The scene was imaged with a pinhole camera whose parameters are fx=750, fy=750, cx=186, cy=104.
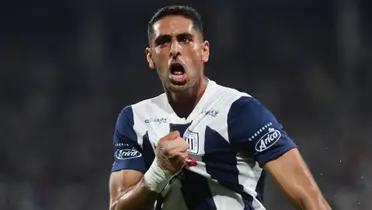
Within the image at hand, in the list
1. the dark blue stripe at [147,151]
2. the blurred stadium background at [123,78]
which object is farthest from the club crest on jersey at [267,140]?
the blurred stadium background at [123,78]

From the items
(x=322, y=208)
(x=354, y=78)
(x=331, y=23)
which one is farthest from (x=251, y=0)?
(x=322, y=208)

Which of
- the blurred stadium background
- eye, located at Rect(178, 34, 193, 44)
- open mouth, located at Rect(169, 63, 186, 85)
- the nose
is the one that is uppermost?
eye, located at Rect(178, 34, 193, 44)

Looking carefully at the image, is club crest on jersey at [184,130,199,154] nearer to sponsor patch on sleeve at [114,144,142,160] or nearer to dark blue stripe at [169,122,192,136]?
dark blue stripe at [169,122,192,136]

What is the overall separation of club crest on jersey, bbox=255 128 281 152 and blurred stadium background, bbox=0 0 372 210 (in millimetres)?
2798

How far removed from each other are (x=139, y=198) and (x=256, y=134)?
1.23 ft

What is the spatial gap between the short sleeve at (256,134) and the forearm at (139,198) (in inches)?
10.8

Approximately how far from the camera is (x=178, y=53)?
220 cm

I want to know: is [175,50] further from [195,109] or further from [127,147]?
[127,147]

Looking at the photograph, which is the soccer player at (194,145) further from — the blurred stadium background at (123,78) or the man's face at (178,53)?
the blurred stadium background at (123,78)

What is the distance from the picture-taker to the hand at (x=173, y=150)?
1919 mm

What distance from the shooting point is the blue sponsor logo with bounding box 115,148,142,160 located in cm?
229

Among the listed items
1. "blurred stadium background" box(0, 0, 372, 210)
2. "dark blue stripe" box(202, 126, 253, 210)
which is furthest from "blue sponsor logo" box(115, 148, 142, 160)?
"blurred stadium background" box(0, 0, 372, 210)

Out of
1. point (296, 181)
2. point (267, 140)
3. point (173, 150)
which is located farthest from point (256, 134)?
point (173, 150)

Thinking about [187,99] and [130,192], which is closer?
[130,192]
